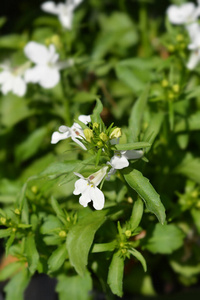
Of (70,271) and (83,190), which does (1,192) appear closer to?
(70,271)

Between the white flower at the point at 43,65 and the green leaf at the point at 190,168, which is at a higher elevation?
the white flower at the point at 43,65

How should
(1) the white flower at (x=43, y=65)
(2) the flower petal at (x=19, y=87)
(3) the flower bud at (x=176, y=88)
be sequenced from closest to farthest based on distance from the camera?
(3) the flower bud at (x=176, y=88) < (1) the white flower at (x=43, y=65) < (2) the flower petal at (x=19, y=87)

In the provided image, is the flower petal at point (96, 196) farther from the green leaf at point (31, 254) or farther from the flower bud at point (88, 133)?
the green leaf at point (31, 254)

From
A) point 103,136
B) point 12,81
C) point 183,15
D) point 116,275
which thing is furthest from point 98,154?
point 183,15

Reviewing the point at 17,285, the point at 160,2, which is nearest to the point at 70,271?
the point at 17,285

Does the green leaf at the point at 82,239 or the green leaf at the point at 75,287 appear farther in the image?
the green leaf at the point at 75,287

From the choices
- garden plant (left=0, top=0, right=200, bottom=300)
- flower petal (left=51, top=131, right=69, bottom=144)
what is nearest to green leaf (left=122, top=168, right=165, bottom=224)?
garden plant (left=0, top=0, right=200, bottom=300)

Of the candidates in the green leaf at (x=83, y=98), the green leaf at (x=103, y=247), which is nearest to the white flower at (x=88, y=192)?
the green leaf at (x=103, y=247)

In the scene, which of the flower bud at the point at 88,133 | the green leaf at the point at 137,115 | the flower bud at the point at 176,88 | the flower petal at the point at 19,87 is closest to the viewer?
the flower bud at the point at 88,133
